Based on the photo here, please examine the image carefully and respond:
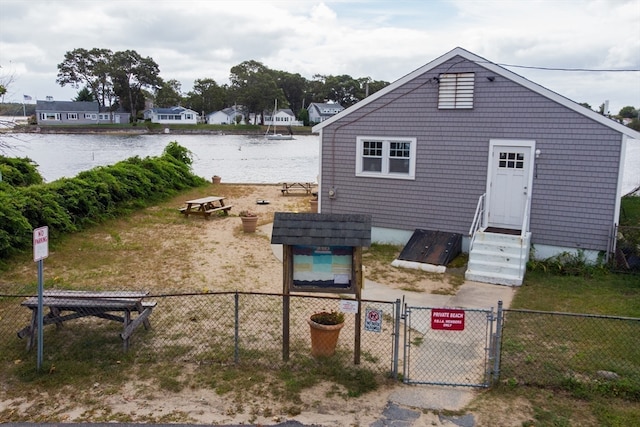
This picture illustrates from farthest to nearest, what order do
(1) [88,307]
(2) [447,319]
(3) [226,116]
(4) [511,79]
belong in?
1. (3) [226,116]
2. (4) [511,79]
3. (1) [88,307]
4. (2) [447,319]

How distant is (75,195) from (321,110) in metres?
103

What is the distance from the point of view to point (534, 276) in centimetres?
Result: 1191

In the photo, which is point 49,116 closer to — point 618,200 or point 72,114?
point 72,114

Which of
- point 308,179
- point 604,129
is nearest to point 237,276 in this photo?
point 604,129

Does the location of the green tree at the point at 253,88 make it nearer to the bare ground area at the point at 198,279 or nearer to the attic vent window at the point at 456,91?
the bare ground area at the point at 198,279

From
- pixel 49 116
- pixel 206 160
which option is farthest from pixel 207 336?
pixel 49 116

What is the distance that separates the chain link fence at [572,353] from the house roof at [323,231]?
7.04 ft

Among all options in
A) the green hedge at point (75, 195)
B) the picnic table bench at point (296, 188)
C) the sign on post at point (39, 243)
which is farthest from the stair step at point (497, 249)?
the picnic table bench at point (296, 188)

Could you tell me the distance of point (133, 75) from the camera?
360 feet

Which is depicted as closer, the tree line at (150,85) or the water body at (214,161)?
the water body at (214,161)

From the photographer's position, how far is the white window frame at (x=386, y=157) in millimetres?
14095

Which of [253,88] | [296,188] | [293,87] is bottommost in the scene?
[296,188]

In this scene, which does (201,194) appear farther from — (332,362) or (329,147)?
(332,362)

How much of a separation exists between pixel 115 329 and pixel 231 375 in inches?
105
